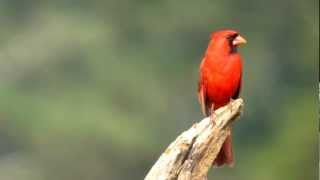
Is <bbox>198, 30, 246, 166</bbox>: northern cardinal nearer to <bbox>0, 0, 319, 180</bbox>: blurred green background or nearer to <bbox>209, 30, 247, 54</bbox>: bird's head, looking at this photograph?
<bbox>209, 30, 247, 54</bbox>: bird's head

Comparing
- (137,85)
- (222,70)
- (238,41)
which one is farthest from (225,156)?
(137,85)

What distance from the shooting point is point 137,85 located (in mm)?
23703

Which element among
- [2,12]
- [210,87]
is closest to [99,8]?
[2,12]

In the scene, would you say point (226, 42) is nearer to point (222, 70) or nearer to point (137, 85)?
point (222, 70)

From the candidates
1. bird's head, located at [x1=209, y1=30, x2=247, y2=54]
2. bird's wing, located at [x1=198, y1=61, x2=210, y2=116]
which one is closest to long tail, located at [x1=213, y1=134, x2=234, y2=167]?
bird's wing, located at [x1=198, y1=61, x2=210, y2=116]

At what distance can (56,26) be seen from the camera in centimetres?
2509

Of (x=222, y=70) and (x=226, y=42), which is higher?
(x=226, y=42)

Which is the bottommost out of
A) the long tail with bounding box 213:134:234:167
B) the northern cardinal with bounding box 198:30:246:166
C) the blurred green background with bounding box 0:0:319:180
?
the blurred green background with bounding box 0:0:319:180

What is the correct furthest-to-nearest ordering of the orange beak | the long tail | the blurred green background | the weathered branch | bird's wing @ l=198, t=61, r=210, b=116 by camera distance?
the blurred green background → bird's wing @ l=198, t=61, r=210, b=116 → the orange beak → the long tail → the weathered branch

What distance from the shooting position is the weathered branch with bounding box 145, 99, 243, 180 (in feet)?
27.5

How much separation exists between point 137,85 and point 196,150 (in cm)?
1526

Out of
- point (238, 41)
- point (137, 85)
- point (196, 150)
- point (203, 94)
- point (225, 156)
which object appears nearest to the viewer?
point (196, 150)

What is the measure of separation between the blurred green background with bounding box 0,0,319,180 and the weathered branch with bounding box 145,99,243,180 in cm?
1120

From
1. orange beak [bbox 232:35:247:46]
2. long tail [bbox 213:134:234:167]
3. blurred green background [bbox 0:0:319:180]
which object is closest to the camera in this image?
long tail [bbox 213:134:234:167]
